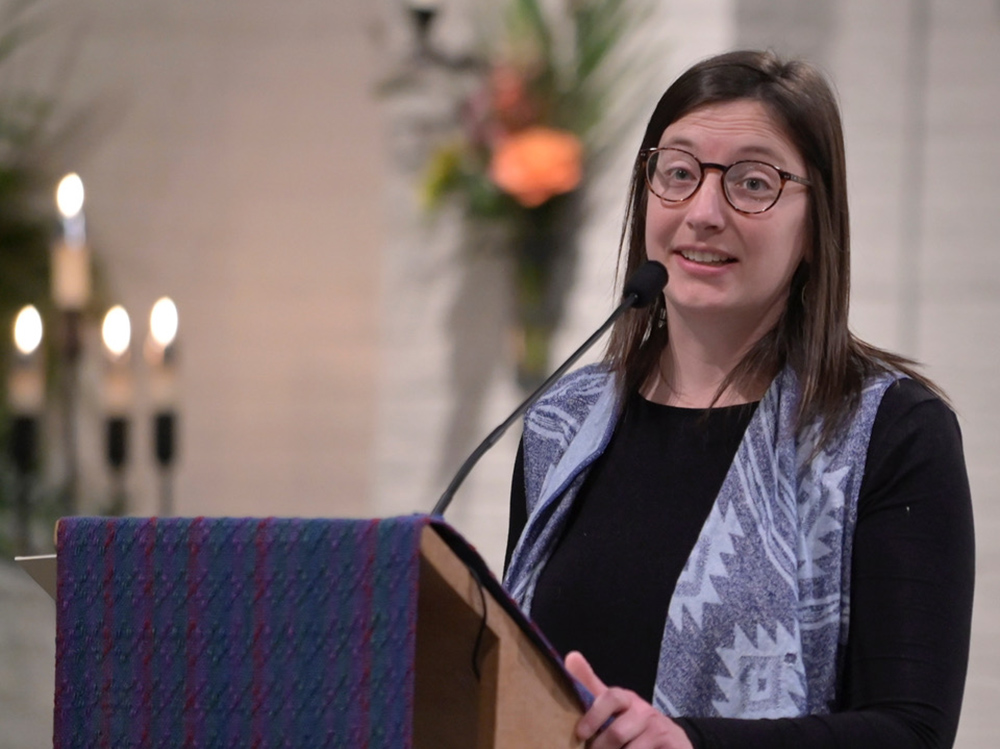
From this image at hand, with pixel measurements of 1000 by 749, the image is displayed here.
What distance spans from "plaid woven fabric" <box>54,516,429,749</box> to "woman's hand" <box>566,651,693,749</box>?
0.15 meters

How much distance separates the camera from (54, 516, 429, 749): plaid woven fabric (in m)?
0.88

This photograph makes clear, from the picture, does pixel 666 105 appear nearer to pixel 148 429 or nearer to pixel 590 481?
pixel 590 481

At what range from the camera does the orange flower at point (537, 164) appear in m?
3.14

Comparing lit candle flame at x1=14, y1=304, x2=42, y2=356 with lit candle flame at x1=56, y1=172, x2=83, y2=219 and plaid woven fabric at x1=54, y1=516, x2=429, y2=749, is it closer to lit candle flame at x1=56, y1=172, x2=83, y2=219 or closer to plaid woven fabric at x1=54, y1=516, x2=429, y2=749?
lit candle flame at x1=56, y1=172, x2=83, y2=219

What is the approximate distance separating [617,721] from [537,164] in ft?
7.58

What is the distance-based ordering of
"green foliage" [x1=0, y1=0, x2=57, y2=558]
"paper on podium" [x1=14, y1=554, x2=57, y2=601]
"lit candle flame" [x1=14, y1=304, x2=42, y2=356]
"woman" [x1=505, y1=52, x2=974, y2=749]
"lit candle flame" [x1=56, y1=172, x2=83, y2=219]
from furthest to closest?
"green foliage" [x1=0, y1=0, x2=57, y2=558]
"lit candle flame" [x1=56, y1=172, x2=83, y2=219]
"lit candle flame" [x1=14, y1=304, x2=42, y2=356]
"woman" [x1=505, y1=52, x2=974, y2=749]
"paper on podium" [x1=14, y1=554, x2=57, y2=601]

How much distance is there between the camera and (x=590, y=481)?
4.74ft

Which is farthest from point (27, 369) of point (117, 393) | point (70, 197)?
point (70, 197)

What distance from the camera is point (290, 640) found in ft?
2.98

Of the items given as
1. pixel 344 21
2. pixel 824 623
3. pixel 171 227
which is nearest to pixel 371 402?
pixel 171 227

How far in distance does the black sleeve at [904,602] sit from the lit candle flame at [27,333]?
4.11 ft

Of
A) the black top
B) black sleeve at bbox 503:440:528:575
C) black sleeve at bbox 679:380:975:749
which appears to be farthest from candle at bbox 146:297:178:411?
black sleeve at bbox 679:380:975:749

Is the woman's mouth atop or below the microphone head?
atop

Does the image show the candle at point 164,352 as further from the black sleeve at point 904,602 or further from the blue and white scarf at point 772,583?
the black sleeve at point 904,602
